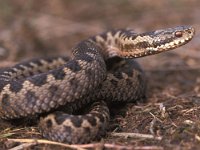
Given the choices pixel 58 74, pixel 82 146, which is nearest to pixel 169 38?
pixel 58 74

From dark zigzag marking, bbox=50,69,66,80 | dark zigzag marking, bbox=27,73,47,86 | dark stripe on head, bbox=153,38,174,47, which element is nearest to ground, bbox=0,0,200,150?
dark zigzag marking, bbox=27,73,47,86

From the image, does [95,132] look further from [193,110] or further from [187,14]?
[187,14]

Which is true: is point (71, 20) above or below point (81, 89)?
above

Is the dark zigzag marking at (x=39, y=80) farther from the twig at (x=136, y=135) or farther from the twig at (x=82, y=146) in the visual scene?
the twig at (x=136, y=135)

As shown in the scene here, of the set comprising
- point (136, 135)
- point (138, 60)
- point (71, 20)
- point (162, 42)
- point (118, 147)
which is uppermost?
point (71, 20)

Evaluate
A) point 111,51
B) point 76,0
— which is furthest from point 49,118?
point 76,0

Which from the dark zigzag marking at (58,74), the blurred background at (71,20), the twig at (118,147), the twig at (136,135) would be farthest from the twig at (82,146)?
the blurred background at (71,20)

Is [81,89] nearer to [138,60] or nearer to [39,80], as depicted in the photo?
[39,80]

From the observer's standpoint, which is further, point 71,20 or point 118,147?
point 71,20
